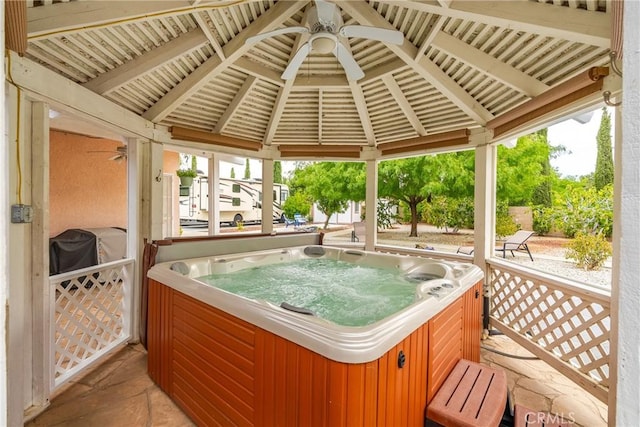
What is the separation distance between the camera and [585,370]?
7.63 ft

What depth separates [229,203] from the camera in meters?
11.2

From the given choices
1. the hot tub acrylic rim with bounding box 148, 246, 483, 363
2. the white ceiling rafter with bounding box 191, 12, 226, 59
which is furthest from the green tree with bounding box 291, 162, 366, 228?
the hot tub acrylic rim with bounding box 148, 246, 483, 363

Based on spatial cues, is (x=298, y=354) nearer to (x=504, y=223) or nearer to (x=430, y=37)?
(x=430, y=37)

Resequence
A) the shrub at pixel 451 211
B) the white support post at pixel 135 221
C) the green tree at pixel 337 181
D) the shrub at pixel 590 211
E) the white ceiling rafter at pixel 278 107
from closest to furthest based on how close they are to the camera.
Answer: the white support post at pixel 135 221, the white ceiling rafter at pixel 278 107, the shrub at pixel 590 211, the green tree at pixel 337 181, the shrub at pixel 451 211

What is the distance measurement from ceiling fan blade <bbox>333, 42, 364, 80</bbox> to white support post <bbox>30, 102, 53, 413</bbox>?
2.22 metres

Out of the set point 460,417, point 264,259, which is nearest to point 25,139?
point 264,259

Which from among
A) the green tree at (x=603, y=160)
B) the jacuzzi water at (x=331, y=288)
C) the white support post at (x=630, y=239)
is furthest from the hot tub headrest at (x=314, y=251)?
the green tree at (x=603, y=160)

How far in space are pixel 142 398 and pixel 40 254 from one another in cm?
127

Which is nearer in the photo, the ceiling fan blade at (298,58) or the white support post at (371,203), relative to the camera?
the ceiling fan blade at (298,58)

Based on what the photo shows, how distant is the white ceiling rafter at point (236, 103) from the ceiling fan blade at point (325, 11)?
1.73m

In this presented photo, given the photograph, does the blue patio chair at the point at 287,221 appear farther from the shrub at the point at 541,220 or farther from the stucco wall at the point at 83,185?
the shrub at the point at 541,220

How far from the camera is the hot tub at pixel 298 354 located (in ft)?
3.95


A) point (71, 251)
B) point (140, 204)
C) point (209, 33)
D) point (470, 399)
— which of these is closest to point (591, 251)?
point (470, 399)

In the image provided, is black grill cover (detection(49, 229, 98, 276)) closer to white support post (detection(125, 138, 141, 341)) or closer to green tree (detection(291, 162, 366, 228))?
white support post (detection(125, 138, 141, 341))
